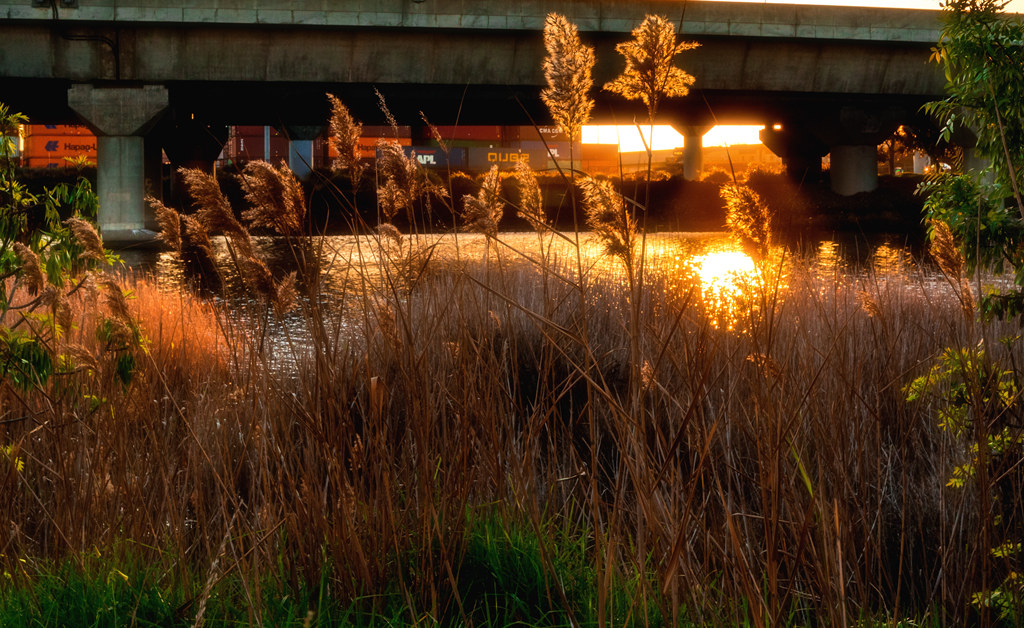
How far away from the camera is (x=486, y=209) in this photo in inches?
125

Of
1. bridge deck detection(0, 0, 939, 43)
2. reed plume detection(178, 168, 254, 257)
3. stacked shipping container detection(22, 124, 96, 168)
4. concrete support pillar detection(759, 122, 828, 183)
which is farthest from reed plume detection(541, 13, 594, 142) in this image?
stacked shipping container detection(22, 124, 96, 168)

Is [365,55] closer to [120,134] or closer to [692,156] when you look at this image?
[120,134]

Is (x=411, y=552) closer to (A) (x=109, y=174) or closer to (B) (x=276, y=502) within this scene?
(B) (x=276, y=502)

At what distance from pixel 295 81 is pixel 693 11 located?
10457 mm

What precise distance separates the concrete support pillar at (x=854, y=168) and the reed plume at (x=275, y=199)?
102ft

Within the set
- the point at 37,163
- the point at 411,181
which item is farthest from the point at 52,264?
the point at 37,163

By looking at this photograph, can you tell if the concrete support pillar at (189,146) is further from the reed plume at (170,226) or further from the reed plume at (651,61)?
the reed plume at (651,61)

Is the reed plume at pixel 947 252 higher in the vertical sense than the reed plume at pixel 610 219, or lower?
lower

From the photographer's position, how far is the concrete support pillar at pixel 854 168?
31219 millimetres

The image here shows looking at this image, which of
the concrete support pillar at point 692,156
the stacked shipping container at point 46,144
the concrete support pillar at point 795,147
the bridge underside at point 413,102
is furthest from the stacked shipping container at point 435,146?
the bridge underside at point 413,102

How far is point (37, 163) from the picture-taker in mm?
53875

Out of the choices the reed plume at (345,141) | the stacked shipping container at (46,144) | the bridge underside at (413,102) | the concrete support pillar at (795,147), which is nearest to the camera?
the reed plume at (345,141)

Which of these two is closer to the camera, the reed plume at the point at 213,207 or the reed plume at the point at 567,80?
the reed plume at the point at 567,80

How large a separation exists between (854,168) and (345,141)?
Result: 30.9m
